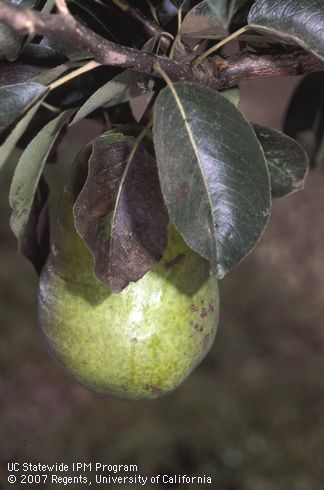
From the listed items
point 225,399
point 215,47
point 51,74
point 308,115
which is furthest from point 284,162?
point 225,399

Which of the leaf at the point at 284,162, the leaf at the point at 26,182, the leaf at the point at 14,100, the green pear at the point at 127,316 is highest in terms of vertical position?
the leaf at the point at 14,100

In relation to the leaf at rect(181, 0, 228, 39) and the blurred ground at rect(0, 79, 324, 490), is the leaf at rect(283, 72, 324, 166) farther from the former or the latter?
the blurred ground at rect(0, 79, 324, 490)

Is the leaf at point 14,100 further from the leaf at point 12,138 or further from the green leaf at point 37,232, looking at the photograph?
the green leaf at point 37,232

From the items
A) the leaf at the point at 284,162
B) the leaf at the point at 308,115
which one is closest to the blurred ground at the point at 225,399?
the leaf at the point at 308,115

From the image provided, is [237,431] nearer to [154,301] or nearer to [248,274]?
[248,274]

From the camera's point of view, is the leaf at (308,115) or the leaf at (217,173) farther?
the leaf at (308,115)

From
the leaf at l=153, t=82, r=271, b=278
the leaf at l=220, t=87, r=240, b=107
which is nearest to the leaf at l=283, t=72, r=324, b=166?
the leaf at l=220, t=87, r=240, b=107

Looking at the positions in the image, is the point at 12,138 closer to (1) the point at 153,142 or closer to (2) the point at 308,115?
(1) the point at 153,142
